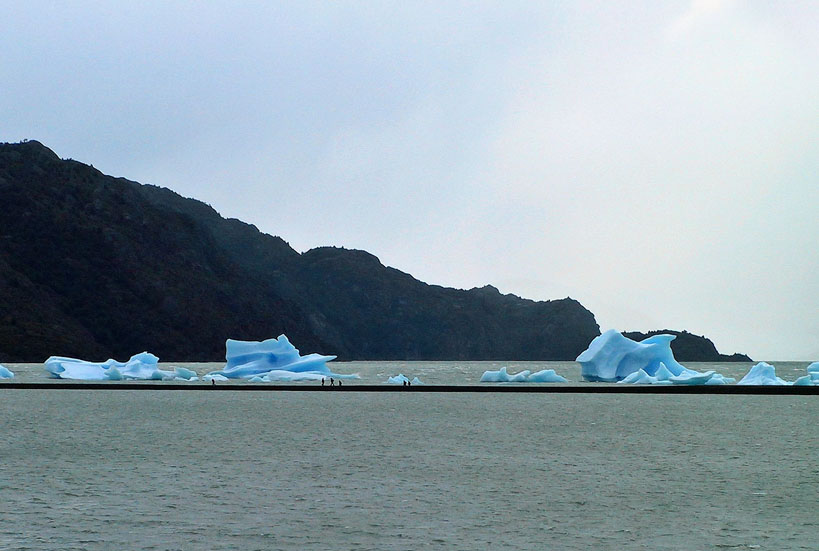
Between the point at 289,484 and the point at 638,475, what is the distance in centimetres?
749

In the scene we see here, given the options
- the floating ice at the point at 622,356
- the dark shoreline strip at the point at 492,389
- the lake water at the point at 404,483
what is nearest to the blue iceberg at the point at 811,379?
the dark shoreline strip at the point at 492,389

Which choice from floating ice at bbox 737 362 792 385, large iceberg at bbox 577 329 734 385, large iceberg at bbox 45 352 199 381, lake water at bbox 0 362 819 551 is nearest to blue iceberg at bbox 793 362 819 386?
floating ice at bbox 737 362 792 385

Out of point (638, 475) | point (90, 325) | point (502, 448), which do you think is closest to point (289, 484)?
point (638, 475)

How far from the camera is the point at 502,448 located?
92.5 feet

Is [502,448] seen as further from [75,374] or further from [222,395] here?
[75,374]

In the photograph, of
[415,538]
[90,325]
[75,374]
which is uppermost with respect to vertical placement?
[90,325]

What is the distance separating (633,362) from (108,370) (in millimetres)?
46066

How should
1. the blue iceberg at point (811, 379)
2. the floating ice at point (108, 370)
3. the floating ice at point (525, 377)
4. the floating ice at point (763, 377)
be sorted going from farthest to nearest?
the floating ice at point (108, 370) < the floating ice at point (525, 377) < the floating ice at point (763, 377) < the blue iceberg at point (811, 379)

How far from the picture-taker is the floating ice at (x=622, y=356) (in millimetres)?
78438

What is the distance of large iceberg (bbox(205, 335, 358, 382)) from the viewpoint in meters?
87.1

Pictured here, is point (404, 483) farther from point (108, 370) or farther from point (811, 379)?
point (108, 370)

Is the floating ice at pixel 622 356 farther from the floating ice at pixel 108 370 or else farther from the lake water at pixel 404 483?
the floating ice at pixel 108 370

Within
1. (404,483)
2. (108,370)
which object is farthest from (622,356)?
(404,483)

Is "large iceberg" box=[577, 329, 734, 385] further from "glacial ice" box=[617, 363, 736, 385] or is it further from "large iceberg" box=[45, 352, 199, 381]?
"large iceberg" box=[45, 352, 199, 381]
